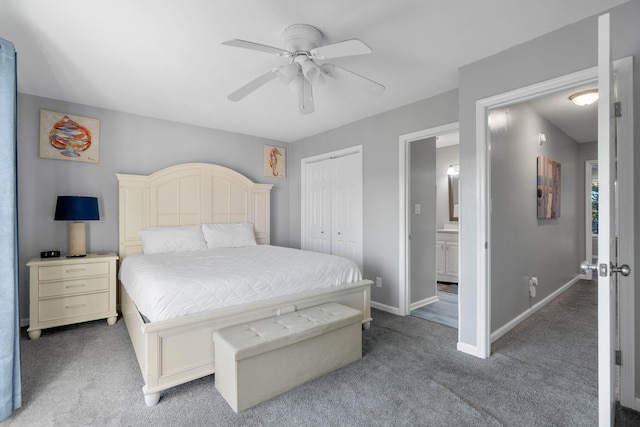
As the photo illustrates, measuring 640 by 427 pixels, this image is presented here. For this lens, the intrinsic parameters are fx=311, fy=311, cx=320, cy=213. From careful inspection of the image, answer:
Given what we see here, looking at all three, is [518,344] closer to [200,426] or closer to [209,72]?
[200,426]

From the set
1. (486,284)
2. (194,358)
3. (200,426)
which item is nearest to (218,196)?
(194,358)

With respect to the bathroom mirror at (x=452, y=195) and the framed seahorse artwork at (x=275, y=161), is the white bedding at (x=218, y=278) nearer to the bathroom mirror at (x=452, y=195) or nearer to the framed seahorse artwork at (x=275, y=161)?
the framed seahorse artwork at (x=275, y=161)

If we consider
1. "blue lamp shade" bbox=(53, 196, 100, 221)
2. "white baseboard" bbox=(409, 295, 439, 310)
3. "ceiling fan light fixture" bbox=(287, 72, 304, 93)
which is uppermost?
"ceiling fan light fixture" bbox=(287, 72, 304, 93)

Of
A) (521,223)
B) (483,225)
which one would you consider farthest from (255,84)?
(521,223)

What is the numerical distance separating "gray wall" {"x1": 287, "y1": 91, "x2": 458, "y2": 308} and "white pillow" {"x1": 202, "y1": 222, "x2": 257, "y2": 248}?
1.62 metres

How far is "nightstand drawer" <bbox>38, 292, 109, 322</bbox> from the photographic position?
294 centimetres

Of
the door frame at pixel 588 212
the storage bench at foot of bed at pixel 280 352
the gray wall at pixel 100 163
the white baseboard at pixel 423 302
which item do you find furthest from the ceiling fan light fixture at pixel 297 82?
the door frame at pixel 588 212

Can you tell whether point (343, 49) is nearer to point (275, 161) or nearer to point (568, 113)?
point (275, 161)

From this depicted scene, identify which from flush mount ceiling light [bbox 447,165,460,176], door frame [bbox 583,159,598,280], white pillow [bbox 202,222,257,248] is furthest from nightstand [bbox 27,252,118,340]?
door frame [bbox 583,159,598,280]

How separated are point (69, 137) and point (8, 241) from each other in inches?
86.4

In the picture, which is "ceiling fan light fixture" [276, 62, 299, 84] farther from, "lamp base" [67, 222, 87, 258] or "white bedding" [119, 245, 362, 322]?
"lamp base" [67, 222, 87, 258]

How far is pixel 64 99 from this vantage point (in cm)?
339

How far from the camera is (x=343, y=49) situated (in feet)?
6.14

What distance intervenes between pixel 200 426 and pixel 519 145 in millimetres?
3774
